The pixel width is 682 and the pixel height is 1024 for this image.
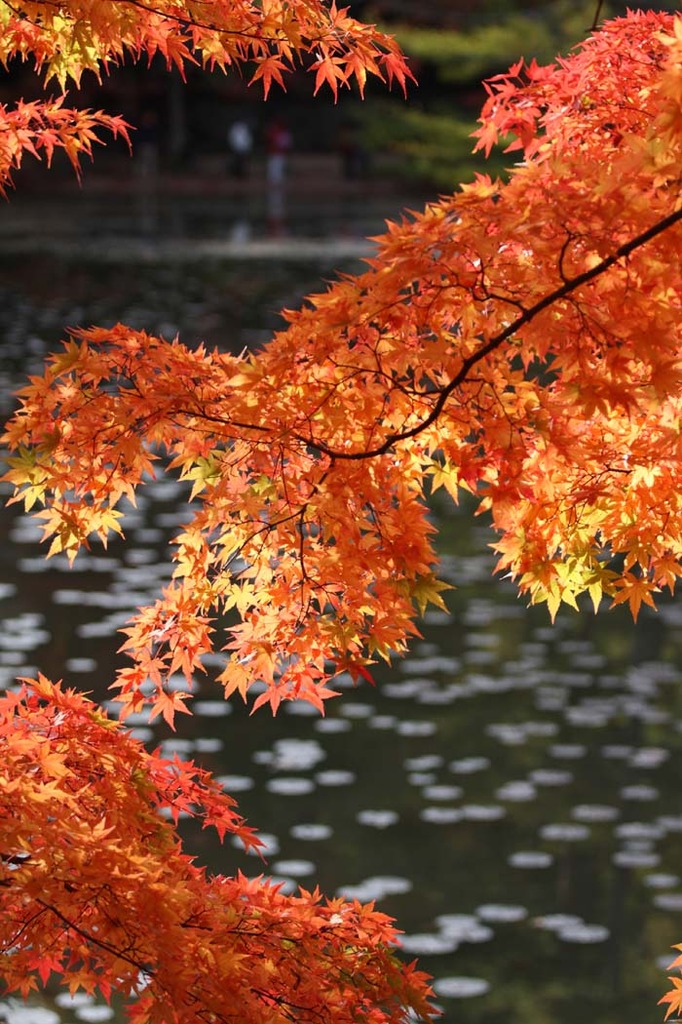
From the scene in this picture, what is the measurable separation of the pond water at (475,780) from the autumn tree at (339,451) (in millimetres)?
2651

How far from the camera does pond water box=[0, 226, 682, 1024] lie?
6375mm

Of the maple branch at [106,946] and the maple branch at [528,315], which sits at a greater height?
the maple branch at [528,315]

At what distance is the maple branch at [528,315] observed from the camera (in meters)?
2.87

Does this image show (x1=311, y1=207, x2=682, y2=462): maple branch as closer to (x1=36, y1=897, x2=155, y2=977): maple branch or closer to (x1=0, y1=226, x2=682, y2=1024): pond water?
(x1=36, y1=897, x2=155, y2=977): maple branch

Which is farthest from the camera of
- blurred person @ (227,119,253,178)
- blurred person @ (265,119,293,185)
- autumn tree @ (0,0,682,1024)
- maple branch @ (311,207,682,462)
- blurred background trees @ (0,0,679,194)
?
blurred person @ (227,119,253,178)

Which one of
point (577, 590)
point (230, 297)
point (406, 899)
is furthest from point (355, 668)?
point (230, 297)

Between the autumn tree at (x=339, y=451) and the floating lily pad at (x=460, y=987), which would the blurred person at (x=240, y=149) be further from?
the autumn tree at (x=339, y=451)

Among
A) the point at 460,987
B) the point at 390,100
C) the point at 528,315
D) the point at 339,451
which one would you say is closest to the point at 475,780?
the point at 460,987

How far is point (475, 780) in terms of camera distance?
7.98 metres

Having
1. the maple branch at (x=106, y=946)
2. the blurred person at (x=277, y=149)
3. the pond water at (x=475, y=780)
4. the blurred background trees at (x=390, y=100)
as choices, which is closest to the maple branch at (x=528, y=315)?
the maple branch at (x=106, y=946)

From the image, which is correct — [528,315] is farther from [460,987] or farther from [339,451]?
[460,987]

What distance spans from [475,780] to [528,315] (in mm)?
5253

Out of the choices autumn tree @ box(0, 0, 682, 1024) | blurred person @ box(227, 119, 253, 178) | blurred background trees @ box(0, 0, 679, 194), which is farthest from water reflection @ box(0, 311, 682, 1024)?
blurred person @ box(227, 119, 253, 178)

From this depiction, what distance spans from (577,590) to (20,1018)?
3.11 m
